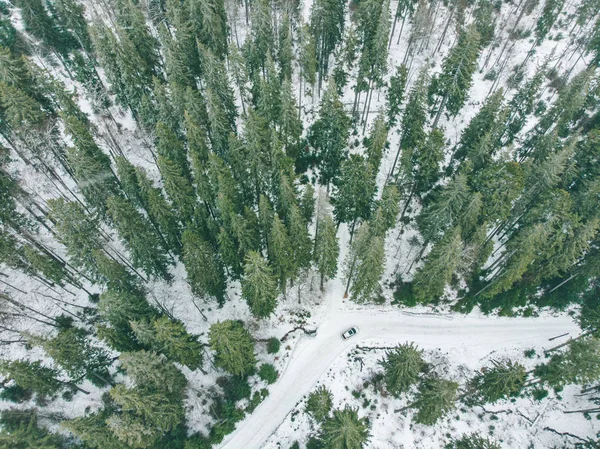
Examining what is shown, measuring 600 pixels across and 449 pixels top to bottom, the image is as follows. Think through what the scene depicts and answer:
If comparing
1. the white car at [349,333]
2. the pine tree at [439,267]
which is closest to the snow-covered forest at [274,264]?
the pine tree at [439,267]

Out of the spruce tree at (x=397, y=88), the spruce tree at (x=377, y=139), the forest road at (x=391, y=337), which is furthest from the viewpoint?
the spruce tree at (x=397, y=88)

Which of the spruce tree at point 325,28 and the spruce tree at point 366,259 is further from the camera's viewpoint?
the spruce tree at point 325,28

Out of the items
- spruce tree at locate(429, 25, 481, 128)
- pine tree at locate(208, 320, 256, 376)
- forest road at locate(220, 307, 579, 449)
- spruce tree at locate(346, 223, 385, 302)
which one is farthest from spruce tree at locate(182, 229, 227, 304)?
spruce tree at locate(429, 25, 481, 128)

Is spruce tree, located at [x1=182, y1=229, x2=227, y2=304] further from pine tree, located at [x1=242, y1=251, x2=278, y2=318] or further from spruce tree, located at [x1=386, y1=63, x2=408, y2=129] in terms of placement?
spruce tree, located at [x1=386, y1=63, x2=408, y2=129]

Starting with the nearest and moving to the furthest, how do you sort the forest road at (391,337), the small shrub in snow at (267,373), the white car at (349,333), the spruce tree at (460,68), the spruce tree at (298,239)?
the spruce tree at (298,239) < the small shrub in snow at (267,373) < the forest road at (391,337) < the spruce tree at (460,68) < the white car at (349,333)

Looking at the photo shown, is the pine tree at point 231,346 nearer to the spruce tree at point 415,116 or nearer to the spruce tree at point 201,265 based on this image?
the spruce tree at point 201,265

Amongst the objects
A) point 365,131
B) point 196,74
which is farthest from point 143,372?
point 365,131
